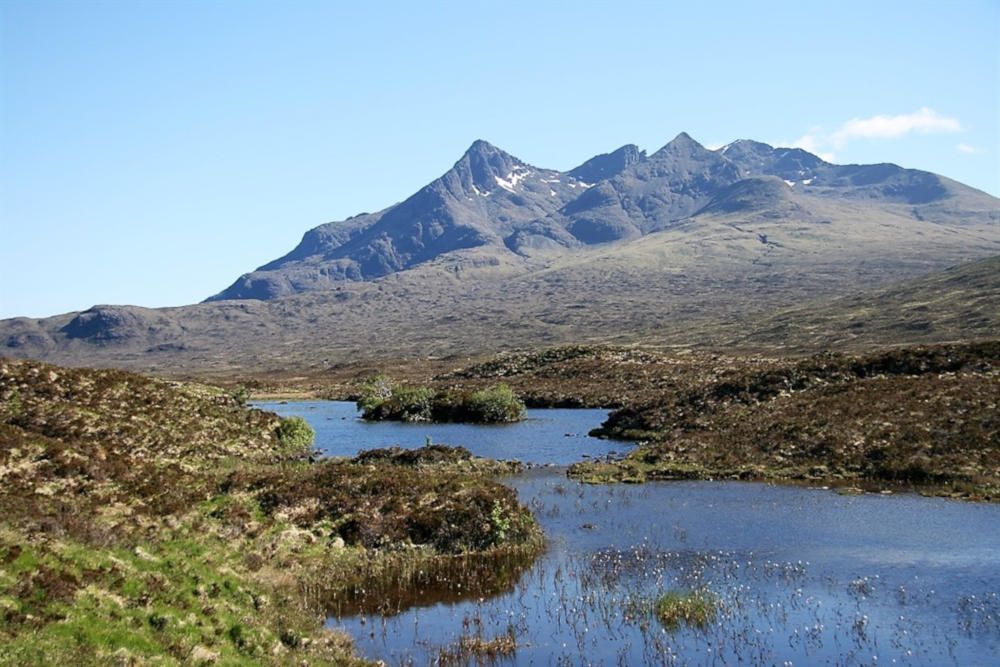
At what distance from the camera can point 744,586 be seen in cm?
2958

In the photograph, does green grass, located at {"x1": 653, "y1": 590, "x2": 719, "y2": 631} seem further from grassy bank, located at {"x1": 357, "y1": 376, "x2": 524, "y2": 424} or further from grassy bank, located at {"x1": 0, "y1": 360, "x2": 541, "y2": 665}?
grassy bank, located at {"x1": 357, "y1": 376, "x2": 524, "y2": 424}

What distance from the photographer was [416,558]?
33.6 meters

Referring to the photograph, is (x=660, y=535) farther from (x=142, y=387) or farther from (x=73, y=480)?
(x=142, y=387)

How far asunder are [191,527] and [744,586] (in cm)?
2176

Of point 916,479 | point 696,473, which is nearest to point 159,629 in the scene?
point 696,473

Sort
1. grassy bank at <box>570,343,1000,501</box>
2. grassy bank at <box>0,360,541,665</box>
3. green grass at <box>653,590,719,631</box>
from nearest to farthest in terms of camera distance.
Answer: grassy bank at <box>0,360,541,665</box> → green grass at <box>653,590,719,631</box> → grassy bank at <box>570,343,1000,501</box>

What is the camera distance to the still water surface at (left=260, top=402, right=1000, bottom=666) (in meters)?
24.1

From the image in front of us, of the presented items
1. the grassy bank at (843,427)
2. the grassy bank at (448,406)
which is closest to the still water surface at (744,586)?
the grassy bank at (843,427)

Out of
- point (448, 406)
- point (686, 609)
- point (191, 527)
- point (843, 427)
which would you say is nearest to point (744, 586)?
point (686, 609)

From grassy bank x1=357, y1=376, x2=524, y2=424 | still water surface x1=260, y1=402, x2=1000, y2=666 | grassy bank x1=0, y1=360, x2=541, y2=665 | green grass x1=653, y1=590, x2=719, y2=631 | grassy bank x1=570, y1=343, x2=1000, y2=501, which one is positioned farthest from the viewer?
grassy bank x1=357, y1=376, x2=524, y2=424

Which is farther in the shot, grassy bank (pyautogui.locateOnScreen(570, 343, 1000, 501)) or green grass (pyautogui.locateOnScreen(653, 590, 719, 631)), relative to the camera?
grassy bank (pyautogui.locateOnScreen(570, 343, 1000, 501))

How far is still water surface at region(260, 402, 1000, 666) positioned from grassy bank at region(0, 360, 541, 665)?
114 inches

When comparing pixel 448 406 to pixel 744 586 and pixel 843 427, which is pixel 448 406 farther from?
pixel 744 586

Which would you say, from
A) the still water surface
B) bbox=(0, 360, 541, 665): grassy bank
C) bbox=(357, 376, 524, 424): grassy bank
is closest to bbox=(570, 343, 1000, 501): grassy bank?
the still water surface
